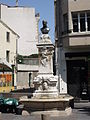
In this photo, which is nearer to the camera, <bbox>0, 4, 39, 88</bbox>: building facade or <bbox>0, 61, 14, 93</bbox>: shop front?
<bbox>0, 61, 14, 93</bbox>: shop front

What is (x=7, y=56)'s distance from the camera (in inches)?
1880

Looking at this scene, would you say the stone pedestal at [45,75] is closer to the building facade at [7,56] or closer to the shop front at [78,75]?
the shop front at [78,75]

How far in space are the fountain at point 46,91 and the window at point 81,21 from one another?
415 inches

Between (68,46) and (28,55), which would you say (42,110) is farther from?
(28,55)

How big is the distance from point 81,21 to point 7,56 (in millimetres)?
22810

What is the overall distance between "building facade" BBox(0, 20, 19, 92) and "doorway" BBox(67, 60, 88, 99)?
12.6 m

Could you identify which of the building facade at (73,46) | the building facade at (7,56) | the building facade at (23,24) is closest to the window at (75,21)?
the building facade at (73,46)

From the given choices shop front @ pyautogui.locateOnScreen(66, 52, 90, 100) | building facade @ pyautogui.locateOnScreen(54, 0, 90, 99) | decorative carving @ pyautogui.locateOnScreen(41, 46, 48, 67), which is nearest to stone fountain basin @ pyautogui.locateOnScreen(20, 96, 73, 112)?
decorative carving @ pyautogui.locateOnScreen(41, 46, 48, 67)

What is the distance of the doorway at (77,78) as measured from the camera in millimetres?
27172

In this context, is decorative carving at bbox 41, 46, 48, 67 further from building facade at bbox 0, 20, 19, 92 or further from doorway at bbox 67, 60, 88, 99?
building facade at bbox 0, 20, 19, 92

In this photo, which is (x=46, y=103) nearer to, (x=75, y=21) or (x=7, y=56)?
(x=75, y=21)

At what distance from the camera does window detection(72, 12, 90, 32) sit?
26203mm

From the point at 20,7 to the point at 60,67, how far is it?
36.7 metres

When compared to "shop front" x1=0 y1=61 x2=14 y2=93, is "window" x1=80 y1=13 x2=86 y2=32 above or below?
above
